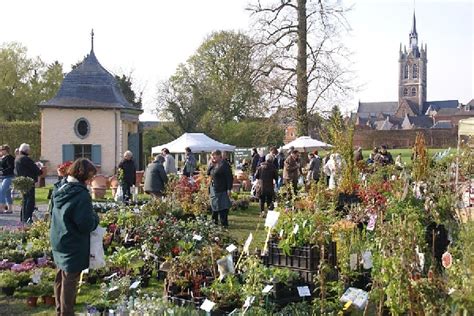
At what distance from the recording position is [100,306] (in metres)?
5.90

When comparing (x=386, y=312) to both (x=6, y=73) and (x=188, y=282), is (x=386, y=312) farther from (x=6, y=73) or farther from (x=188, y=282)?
(x=6, y=73)

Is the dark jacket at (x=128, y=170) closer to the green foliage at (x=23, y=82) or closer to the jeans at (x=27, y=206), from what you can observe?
the jeans at (x=27, y=206)

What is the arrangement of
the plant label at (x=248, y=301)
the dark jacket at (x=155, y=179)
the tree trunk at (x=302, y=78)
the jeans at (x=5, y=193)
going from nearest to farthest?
the plant label at (x=248, y=301), the dark jacket at (x=155, y=179), the jeans at (x=5, y=193), the tree trunk at (x=302, y=78)

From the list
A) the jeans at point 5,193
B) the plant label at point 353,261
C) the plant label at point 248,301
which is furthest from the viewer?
the jeans at point 5,193

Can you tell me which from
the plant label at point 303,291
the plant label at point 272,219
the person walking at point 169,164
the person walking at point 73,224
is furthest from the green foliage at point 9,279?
the person walking at point 169,164

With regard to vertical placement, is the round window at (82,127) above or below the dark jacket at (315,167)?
above

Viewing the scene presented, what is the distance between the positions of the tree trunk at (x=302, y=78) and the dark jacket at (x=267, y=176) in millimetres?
9853

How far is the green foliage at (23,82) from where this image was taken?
4022 cm

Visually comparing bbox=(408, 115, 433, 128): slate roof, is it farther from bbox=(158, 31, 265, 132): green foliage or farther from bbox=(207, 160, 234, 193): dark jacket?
bbox=(207, 160, 234, 193): dark jacket

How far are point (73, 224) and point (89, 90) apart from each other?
24629 mm

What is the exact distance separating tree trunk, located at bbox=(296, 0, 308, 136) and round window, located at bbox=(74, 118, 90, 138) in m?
10.1

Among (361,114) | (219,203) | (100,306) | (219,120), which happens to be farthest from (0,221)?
(361,114)

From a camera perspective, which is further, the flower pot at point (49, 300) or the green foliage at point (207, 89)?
the green foliage at point (207, 89)

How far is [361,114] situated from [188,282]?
383 ft
